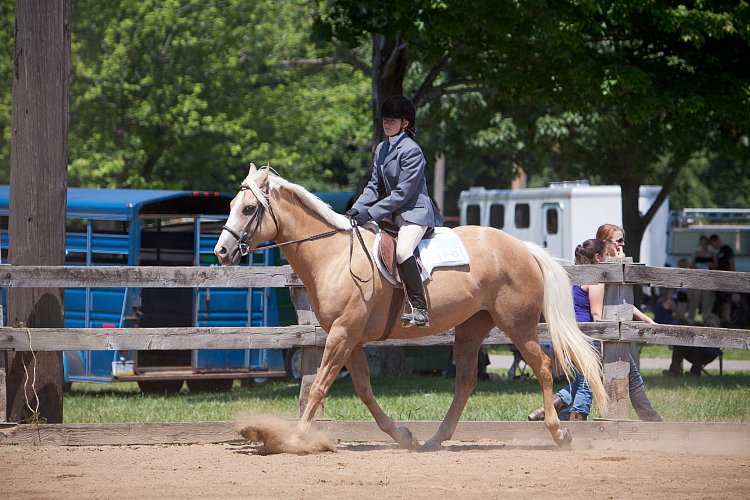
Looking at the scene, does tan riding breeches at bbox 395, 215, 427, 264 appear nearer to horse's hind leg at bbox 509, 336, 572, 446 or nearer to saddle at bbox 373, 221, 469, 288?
saddle at bbox 373, 221, 469, 288

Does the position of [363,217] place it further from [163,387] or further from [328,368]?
[163,387]

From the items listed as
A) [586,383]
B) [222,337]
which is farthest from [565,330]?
[222,337]

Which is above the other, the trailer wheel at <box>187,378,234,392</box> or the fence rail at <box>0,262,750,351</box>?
the fence rail at <box>0,262,750,351</box>

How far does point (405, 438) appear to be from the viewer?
859 centimetres

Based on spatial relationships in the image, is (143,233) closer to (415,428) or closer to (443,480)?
(415,428)

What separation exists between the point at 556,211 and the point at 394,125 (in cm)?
2102

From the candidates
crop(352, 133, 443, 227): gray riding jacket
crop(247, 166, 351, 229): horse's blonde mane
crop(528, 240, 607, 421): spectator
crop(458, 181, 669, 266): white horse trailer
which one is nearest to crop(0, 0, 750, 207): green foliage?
crop(458, 181, 669, 266): white horse trailer

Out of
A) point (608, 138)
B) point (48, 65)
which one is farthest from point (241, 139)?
point (48, 65)

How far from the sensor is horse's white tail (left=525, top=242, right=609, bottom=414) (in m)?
8.80

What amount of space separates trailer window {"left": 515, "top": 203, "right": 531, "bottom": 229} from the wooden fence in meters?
20.3

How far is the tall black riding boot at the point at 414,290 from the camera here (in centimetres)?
830

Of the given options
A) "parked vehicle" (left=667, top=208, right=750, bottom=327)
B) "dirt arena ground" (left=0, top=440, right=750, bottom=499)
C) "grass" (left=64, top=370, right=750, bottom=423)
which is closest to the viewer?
"dirt arena ground" (left=0, top=440, right=750, bottom=499)

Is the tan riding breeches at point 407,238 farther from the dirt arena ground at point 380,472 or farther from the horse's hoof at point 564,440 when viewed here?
the horse's hoof at point 564,440

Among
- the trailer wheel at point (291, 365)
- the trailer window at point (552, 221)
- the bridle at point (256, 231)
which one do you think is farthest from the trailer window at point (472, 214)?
the bridle at point (256, 231)
